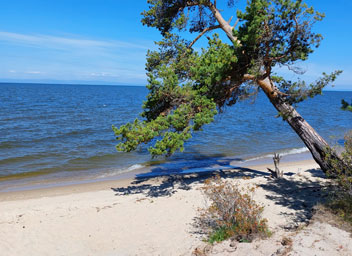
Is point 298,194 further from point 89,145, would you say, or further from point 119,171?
point 89,145

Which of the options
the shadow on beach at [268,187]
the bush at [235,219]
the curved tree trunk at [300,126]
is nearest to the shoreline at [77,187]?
the shadow on beach at [268,187]

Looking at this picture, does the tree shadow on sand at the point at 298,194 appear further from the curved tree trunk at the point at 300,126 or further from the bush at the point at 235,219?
the bush at the point at 235,219

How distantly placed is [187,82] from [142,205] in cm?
444

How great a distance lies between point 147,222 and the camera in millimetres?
8555

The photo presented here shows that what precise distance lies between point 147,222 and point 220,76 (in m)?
4.96

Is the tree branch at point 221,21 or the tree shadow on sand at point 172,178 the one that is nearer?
the tree branch at point 221,21

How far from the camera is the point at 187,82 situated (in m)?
9.74

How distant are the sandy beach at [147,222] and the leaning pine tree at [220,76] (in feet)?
6.42

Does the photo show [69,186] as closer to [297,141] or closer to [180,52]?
[180,52]

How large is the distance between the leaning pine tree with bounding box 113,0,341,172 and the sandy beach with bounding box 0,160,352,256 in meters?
1.96

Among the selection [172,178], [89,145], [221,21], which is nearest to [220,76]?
[221,21]

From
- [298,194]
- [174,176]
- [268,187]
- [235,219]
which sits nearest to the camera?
[235,219]

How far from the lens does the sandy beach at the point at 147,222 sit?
6.17 meters

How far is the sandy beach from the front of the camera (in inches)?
243
